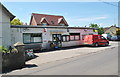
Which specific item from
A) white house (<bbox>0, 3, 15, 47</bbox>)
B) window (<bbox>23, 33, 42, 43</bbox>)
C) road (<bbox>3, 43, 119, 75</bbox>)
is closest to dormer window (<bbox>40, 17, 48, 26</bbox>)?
window (<bbox>23, 33, 42, 43</bbox>)

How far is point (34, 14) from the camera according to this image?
128 ft

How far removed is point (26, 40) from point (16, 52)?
8.23 m

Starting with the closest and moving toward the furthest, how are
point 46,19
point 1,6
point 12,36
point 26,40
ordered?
point 1,6
point 12,36
point 26,40
point 46,19

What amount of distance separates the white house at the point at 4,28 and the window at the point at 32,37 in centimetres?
231

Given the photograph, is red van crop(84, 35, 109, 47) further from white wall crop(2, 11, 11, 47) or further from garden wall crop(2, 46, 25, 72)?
garden wall crop(2, 46, 25, 72)

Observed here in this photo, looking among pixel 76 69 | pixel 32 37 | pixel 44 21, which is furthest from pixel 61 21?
pixel 76 69

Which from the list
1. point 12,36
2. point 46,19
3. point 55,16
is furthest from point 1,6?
point 55,16

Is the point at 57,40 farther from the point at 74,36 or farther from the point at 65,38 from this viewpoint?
the point at 74,36

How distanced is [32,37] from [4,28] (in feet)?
13.5

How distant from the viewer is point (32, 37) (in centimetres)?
1703

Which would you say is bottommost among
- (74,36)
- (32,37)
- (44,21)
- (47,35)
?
(32,37)

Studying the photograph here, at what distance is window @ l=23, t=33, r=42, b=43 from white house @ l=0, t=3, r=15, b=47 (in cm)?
231

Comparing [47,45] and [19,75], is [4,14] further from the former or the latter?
[19,75]

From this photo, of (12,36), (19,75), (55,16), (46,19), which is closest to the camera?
(19,75)
